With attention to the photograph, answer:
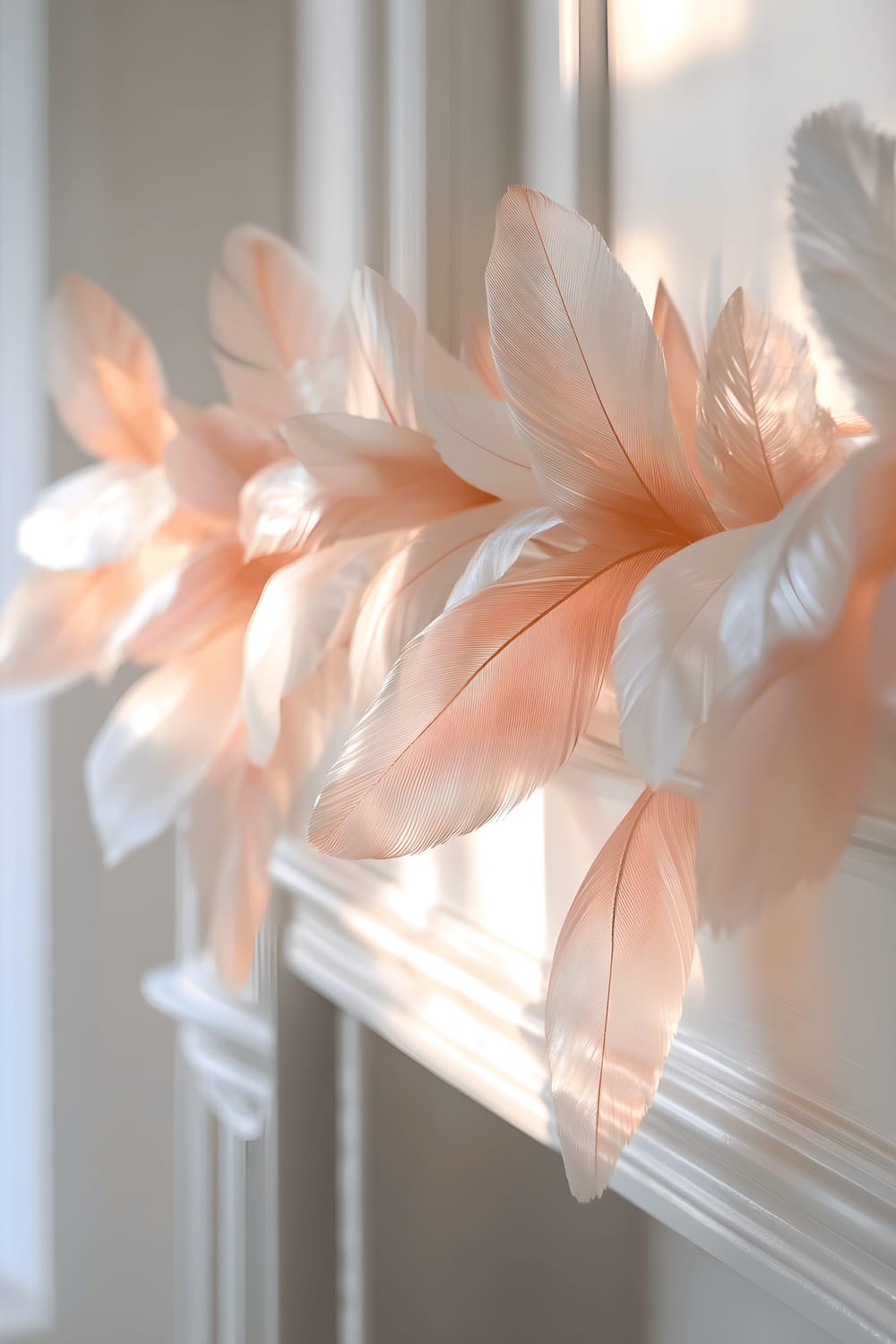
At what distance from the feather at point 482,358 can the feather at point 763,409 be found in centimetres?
19

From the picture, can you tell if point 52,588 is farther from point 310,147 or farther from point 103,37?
point 103,37

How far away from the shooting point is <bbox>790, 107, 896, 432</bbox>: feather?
243 millimetres

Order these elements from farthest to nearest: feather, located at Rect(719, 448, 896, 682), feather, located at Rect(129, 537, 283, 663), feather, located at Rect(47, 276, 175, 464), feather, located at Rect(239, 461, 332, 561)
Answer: feather, located at Rect(47, 276, 175, 464) → feather, located at Rect(129, 537, 283, 663) → feather, located at Rect(239, 461, 332, 561) → feather, located at Rect(719, 448, 896, 682)

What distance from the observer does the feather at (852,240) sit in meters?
0.24

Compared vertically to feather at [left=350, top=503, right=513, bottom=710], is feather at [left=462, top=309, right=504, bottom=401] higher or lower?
higher

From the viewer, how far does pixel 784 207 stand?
361 mm

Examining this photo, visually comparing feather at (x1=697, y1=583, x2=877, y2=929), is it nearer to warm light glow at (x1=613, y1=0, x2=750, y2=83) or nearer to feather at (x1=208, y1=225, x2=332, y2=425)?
warm light glow at (x1=613, y1=0, x2=750, y2=83)

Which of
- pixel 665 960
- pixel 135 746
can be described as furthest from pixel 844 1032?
pixel 135 746

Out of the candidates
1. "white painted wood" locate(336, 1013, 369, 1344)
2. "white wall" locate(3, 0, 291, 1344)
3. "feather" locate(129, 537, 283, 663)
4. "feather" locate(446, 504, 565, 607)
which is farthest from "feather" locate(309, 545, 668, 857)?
"white wall" locate(3, 0, 291, 1344)

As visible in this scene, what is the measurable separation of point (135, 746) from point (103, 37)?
0.63 m

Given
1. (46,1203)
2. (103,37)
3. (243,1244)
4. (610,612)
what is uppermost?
(103,37)

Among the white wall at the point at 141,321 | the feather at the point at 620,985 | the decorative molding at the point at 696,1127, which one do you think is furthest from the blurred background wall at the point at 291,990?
the feather at the point at 620,985

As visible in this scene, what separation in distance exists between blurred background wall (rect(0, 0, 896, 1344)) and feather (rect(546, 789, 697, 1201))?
8.4 inches

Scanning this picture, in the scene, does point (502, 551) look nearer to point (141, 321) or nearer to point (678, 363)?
point (678, 363)
